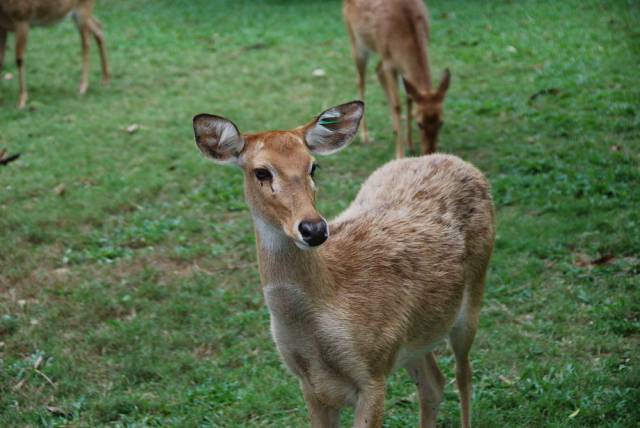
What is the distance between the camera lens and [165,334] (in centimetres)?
584

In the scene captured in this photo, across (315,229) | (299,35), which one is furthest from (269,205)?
(299,35)

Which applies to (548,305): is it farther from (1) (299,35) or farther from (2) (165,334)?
(1) (299,35)

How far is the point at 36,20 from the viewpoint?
12336 millimetres

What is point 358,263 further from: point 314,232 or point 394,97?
point 394,97

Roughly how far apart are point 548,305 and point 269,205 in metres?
3.06

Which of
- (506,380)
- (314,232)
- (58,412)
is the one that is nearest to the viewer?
(314,232)

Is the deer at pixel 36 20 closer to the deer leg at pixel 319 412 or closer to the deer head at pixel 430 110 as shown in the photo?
the deer head at pixel 430 110

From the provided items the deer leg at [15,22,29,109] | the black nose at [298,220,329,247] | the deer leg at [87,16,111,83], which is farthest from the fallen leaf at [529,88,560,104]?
the black nose at [298,220,329,247]

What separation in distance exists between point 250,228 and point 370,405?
4.09 metres

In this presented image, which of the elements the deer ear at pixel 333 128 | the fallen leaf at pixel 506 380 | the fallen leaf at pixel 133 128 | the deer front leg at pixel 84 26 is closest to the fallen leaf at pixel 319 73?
the fallen leaf at pixel 133 128

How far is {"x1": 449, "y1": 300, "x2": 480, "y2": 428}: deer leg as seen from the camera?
4379mm

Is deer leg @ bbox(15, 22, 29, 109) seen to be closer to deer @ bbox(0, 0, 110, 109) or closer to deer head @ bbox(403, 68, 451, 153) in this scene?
deer @ bbox(0, 0, 110, 109)

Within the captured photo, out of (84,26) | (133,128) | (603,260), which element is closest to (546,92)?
(603,260)

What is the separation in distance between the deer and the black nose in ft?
30.8
